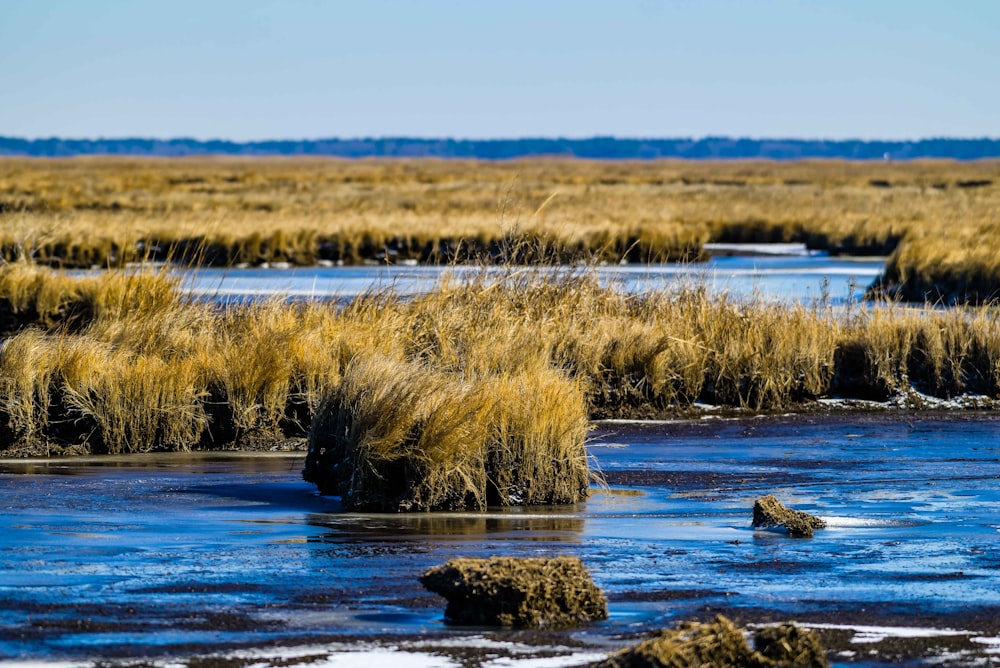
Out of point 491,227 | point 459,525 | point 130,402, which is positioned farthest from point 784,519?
point 491,227

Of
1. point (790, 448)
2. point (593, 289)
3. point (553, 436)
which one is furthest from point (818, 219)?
point (553, 436)

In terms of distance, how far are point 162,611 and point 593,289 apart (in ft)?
39.7

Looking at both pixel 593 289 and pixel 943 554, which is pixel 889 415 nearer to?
pixel 593 289

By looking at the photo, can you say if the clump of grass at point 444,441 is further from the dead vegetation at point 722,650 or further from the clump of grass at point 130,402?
the dead vegetation at point 722,650

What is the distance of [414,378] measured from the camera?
10.9 m

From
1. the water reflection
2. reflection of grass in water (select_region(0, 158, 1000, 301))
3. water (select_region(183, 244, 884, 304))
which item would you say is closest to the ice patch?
the water reflection

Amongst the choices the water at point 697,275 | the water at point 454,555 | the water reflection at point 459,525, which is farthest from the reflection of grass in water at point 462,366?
the water at point 697,275

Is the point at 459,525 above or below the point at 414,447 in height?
below

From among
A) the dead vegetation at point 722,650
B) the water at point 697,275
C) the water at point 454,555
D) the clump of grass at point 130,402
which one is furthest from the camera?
the water at point 697,275

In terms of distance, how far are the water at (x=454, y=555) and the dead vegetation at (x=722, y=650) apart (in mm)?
408

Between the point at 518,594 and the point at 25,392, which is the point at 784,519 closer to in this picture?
the point at 518,594

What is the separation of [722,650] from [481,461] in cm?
482

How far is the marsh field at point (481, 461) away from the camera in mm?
7207

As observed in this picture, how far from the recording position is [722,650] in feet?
19.9
